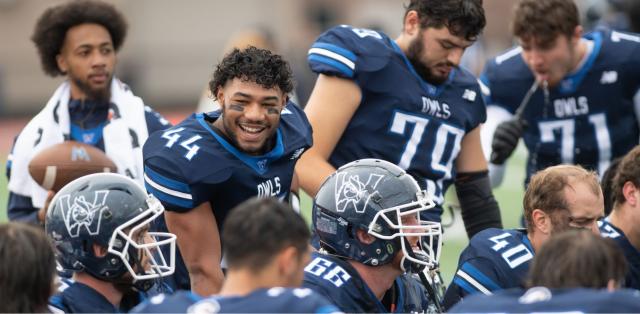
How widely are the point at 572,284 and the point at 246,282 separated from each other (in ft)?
2.86

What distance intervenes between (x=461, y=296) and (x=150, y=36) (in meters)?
23.7

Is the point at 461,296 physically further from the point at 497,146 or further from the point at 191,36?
the point at 191,36

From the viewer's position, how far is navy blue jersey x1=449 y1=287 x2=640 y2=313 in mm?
3162

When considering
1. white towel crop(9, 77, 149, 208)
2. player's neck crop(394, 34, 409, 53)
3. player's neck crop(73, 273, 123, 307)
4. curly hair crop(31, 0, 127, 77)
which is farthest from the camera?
→ curly hair crop(31, 0, 127, 77)

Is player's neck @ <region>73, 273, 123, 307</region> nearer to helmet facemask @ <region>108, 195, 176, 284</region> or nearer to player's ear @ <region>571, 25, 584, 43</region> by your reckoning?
helmet facemask @ <region>108, 195, 176, 284</region>

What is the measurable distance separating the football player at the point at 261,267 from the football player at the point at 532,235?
1.27m

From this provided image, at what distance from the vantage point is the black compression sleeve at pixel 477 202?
5.81 metres

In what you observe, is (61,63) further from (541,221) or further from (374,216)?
(541,221)

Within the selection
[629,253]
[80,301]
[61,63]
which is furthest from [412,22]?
[80,301]

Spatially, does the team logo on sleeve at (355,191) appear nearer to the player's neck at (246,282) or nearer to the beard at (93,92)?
the player's neck at (246,282)

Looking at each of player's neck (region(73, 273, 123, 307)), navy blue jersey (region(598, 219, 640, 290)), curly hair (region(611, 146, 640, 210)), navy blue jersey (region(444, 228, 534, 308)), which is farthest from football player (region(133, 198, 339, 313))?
curly hair (region(611, 146, 640, 210))

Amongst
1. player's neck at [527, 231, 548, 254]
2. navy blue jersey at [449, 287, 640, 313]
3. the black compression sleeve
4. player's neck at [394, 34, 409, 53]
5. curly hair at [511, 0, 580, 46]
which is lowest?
the black compression sleeve

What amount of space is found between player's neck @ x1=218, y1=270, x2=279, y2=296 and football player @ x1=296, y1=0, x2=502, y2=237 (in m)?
2.06

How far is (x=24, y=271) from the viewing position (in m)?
3.33
